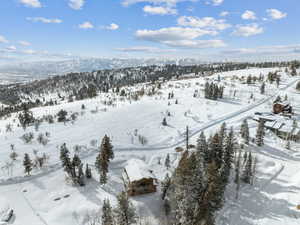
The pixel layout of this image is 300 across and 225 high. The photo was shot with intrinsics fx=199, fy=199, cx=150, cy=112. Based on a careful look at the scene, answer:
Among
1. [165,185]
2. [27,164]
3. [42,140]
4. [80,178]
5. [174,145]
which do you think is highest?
[42,140]

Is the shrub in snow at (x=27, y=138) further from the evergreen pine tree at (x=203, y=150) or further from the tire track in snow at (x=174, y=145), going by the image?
the evergreen pine tree at (x=203, y=150)

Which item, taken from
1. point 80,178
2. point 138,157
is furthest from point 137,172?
point 138,157

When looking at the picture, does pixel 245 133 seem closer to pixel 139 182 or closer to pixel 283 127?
pixel 283 127

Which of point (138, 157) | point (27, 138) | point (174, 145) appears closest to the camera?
point (138, 157)

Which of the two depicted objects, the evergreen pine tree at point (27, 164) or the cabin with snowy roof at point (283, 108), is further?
the cabin with snowy roof at point (283, 108)

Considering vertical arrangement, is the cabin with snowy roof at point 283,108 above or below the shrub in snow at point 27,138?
above

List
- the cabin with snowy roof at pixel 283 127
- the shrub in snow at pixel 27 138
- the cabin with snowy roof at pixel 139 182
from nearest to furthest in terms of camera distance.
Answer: the cabin with snowy roof at pixel 139 182, the shrub in snow at pixel 27 138, the cabin with snowy roof at pixel 283 127

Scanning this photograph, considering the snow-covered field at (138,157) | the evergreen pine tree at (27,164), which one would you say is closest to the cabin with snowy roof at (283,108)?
the snow-covered field at (138,157)

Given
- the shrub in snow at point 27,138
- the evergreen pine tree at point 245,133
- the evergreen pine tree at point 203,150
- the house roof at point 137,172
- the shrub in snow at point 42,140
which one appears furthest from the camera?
the evergreen pine tree at point 245,133

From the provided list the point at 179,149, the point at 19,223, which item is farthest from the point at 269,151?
the point at 19,223
